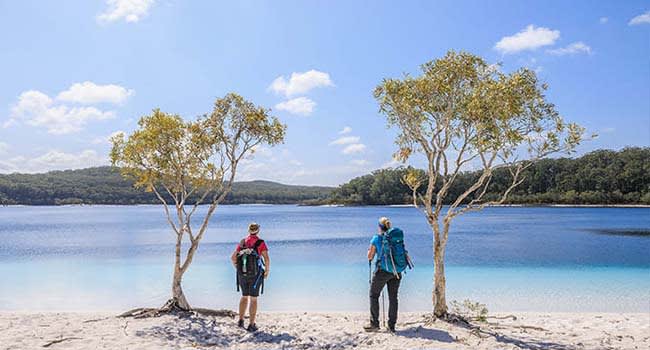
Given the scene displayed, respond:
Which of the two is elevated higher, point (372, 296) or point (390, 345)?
point (372, 296)

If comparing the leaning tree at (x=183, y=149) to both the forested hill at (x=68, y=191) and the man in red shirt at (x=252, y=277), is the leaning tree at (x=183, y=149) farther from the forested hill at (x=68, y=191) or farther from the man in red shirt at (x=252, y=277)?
the forested hill at (x=68, y=191)

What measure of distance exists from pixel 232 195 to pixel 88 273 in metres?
162

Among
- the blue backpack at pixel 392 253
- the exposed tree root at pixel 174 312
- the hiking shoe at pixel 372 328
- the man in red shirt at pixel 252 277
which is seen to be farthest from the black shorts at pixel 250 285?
the blue backpack at pixel 392 253

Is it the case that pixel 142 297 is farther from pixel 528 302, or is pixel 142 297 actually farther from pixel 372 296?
pixel 528 302

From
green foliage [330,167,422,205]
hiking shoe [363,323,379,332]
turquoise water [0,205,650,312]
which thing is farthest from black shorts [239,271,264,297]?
green foliage [330,167,422,205]

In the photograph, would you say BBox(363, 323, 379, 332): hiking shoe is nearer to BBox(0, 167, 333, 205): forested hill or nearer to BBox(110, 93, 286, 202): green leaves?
BBox(110, 93, 286, 202): green leaves

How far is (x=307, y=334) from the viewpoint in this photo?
9672 mm

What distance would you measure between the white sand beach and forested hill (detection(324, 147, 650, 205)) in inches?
4455

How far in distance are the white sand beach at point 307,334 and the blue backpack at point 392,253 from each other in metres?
1.20

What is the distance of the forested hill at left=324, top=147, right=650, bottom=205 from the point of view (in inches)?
4958

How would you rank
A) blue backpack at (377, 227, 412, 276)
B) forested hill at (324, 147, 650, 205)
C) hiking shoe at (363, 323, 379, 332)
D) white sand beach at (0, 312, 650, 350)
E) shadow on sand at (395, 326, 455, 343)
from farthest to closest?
forested hill at (324, 147, 650, 205)
hiking shoe at (363, 323, 379, 332)
blue backpack at (377, 227, 412, 276)
shadow on sand at (395, 326, 455, 343)
white sand beach at (0, 312, 650, 350)

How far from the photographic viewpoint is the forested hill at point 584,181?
126m

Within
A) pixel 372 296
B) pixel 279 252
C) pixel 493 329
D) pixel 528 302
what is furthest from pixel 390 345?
pixel 279 252

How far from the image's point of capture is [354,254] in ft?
96.5
